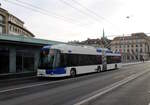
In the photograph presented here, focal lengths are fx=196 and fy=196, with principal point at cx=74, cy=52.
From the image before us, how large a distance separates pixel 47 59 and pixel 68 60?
2350mm

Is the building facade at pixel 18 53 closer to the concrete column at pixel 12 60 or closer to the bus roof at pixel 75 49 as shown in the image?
the concrete column at pixel 12 60

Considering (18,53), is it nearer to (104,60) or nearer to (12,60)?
(12,60)

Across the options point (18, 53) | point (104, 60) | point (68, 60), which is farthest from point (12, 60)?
point (104, 60)

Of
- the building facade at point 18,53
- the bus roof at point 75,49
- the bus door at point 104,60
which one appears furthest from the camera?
the bus door at point 104,60

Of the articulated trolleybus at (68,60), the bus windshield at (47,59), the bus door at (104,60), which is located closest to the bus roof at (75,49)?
the articulated trolleybus at (68,60)

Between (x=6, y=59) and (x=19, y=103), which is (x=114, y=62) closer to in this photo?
(x=6, y=59)

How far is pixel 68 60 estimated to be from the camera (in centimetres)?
1877

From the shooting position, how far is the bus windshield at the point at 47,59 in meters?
17.0

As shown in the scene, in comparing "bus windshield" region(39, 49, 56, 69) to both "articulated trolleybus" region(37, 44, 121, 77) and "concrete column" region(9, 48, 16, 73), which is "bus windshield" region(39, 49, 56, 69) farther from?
"concrete column" region(9, 48, 16, 73)

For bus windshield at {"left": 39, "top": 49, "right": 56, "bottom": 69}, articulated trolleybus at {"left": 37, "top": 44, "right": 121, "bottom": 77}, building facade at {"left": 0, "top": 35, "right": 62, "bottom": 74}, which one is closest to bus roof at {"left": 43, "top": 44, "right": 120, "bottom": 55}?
articulated trolleybus at {"left": 37, "top": 44, "right": 121, "bottom": 77}

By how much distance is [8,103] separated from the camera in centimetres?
Result: 796

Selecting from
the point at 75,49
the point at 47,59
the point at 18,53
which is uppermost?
the point at 75,49

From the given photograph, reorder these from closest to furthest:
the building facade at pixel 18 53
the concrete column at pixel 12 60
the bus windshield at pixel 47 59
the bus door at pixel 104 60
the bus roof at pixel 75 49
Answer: the bus windshield at pixel 47 59, the bus roof at pixel 75 49, the building facade at pixel 18 53, the concrete column at pixel 12 60, the bus door at pixel 104 60

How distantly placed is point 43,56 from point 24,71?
31.6ft
